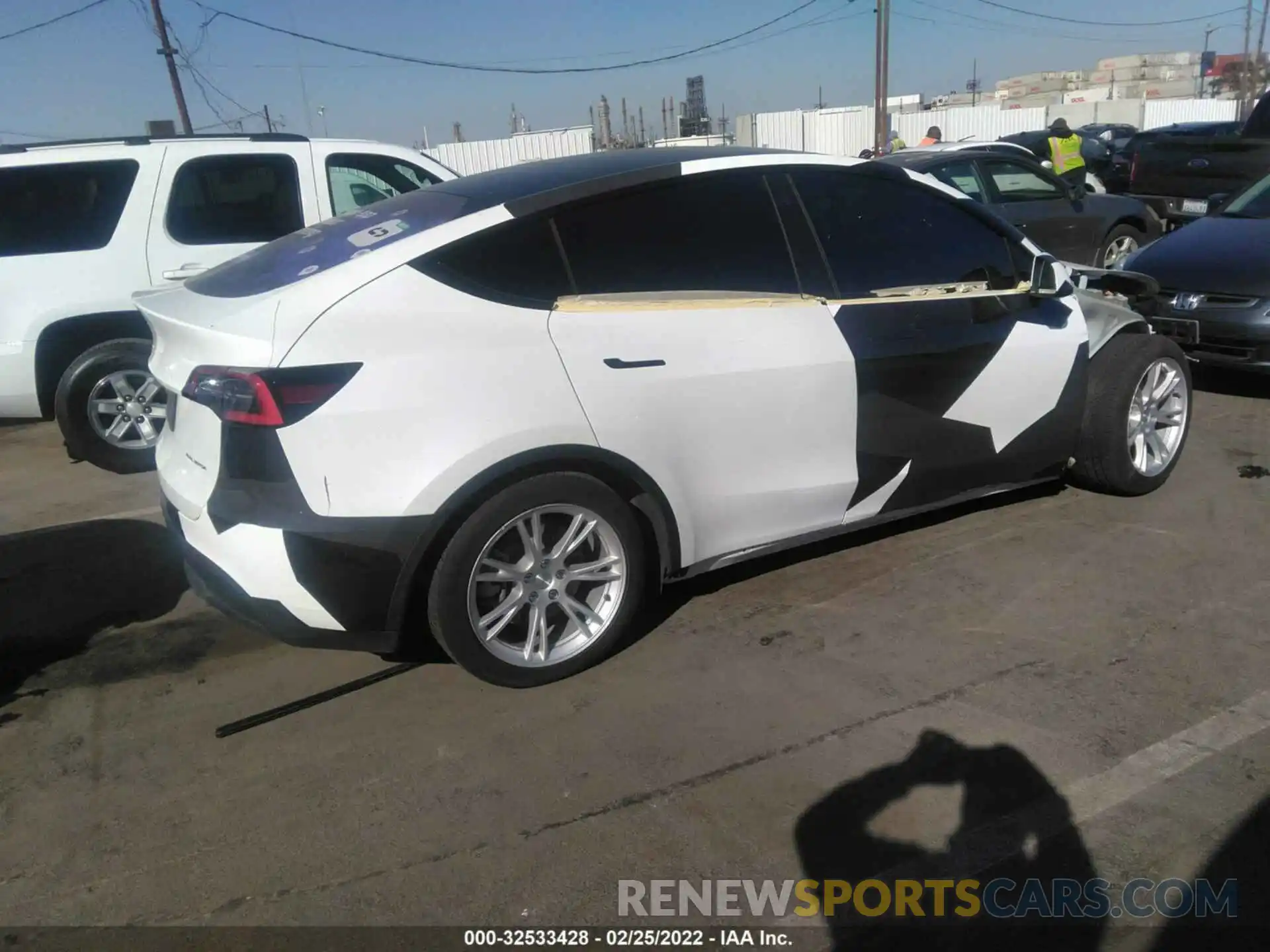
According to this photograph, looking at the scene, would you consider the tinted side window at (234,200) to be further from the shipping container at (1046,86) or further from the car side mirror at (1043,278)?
the shipping container at (1046,86)

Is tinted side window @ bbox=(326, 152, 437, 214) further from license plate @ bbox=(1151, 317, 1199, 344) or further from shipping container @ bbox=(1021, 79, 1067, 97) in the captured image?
shipping container @ bbox=(1021, 79, 1067, 97)

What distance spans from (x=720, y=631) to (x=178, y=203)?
179 inches

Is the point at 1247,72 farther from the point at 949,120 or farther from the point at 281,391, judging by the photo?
the point at 281,391

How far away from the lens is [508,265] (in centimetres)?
332

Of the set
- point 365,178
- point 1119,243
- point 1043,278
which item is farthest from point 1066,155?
point 1043,278

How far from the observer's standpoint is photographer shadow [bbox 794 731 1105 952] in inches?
95.7

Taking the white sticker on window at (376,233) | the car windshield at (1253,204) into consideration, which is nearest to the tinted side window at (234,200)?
the white sticker on window at (376,233)

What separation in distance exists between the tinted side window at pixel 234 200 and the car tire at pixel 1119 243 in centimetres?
752

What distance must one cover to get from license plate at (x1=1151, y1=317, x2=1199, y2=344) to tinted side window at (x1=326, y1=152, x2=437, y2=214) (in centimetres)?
498

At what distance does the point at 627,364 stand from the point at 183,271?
13.0 feet

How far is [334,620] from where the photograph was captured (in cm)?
314

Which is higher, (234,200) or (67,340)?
(234,200)

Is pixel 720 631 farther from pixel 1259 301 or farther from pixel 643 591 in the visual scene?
pixel 1259 301

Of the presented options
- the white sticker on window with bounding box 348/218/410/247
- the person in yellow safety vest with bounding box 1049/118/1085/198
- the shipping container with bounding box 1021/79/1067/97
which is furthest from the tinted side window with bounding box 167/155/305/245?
the shipping container with bounding box 1021/79/1067/97
